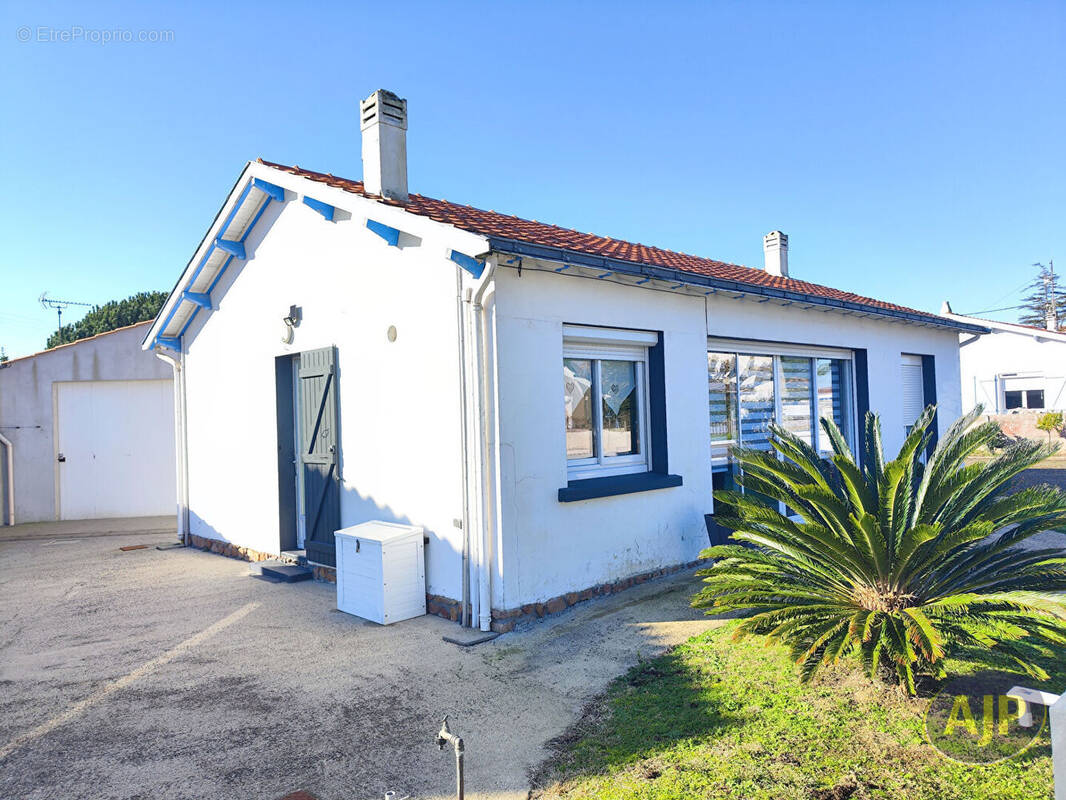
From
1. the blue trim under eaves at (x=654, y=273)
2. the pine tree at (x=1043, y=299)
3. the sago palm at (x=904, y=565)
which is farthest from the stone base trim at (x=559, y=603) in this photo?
the pine tree at (x=1043, y=299)

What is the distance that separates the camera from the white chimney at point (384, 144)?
23.3 ft

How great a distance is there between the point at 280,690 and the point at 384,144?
533 cm

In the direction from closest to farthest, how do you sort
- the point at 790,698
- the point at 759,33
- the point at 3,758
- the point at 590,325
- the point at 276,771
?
the point at 276,771
the point at 3,758
the point at 790,698
the point at 590,325
the point at 759,33

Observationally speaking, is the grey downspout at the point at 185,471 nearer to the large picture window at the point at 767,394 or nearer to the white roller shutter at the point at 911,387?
the large picture window at the point at 767,394

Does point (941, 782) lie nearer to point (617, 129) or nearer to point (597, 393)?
point (597, 393)

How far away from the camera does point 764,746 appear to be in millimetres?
3396

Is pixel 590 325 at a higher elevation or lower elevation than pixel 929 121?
lower

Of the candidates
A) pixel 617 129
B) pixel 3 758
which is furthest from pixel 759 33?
pixel 3 758

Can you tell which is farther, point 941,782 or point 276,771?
point 276,771

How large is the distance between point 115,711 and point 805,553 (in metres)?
4.59

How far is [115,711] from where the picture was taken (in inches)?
170

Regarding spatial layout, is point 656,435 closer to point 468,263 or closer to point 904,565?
point 468,263

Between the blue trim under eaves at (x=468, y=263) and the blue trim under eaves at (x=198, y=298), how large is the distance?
5752 mm

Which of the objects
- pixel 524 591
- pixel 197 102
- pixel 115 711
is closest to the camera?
pixel 115 711
